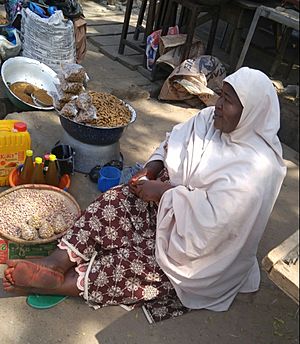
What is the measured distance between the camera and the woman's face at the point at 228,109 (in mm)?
1870

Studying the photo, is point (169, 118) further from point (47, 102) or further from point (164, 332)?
point (164, 332)

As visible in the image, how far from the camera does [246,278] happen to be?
88.0 inches

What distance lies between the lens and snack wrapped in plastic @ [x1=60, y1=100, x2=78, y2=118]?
2834 mm

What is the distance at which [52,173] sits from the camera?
2.69 metres

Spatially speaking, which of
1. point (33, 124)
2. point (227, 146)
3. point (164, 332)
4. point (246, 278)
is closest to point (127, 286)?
point (164, 332)

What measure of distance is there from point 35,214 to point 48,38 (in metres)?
2.09

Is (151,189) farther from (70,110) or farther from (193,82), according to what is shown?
(193,82)

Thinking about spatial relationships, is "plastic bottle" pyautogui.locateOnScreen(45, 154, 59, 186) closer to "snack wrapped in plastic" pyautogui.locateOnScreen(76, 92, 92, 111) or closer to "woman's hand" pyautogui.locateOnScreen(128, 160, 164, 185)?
"snack wrapped in plastic" pyautogui.locateOnScreen(76, 92, 92, 111)

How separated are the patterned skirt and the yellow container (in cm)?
86

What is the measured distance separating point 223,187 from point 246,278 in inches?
25.6

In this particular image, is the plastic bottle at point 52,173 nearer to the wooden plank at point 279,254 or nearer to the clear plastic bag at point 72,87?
the clear plastic bag at point 72,87

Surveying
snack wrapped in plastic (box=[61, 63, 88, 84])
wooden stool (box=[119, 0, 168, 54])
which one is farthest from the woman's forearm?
wooden stool (box=[119, 0, 168, 54])

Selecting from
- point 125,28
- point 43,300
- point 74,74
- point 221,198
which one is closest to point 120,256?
point 43,300

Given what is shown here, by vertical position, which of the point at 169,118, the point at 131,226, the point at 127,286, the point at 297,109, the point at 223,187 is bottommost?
the point at 169,118
